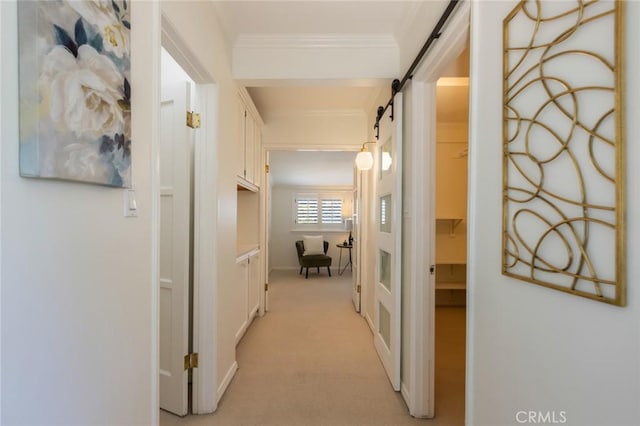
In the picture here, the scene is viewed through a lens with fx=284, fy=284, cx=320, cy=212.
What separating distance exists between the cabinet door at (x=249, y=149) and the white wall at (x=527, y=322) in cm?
212

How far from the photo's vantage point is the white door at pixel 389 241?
2027mm

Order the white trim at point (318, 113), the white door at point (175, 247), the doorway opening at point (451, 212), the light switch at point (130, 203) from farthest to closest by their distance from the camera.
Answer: the white trim at point (318, 113) < the doorway opening at point (451, 212) < the white door at point (175, 247) < the light switch at point (130, 203)

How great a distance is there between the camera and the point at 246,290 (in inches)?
118

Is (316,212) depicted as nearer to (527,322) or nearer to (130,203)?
(130,203)

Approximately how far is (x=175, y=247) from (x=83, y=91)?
1.15m

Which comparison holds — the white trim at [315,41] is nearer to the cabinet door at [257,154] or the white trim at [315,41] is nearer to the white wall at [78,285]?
the cabinet door at [257,154]

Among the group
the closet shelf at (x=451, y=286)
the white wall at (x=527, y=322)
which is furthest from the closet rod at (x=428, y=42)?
the closet shelf at (x=451, y=286)

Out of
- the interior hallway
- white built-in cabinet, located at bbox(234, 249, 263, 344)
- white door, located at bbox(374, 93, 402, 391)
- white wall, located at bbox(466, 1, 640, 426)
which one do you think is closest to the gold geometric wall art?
white wall, located at bbox(466, 1, 640, 426)

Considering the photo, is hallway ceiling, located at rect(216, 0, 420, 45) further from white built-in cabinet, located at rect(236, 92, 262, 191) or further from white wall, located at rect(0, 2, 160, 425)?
white wall, located at rect(0, 2, 160, 425)

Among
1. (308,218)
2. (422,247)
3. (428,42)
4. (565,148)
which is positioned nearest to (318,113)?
(428,42)

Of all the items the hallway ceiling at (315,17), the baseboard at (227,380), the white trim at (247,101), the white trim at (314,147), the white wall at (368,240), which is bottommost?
the baseboard at (227,380)

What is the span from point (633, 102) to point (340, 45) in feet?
6.47

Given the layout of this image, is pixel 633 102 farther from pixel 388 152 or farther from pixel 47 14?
pixel 388 152

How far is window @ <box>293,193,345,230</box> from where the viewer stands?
22.7ft
